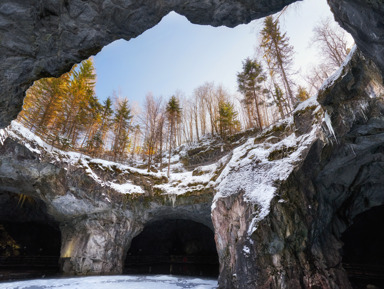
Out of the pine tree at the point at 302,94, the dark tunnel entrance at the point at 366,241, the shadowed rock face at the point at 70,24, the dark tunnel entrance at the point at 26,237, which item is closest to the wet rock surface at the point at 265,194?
the dark tunnel entrance at the point at 26,237

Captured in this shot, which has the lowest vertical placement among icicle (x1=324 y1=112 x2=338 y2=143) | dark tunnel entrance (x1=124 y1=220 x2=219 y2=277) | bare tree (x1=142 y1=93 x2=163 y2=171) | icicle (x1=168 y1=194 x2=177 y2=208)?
dark tunnel entrance (x1=124 y1=220 x2=219 y2=277)

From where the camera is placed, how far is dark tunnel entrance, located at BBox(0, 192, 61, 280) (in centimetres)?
1598

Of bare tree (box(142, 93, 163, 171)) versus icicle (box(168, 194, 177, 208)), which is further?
bare tree (box(142, 93, 163, 171))

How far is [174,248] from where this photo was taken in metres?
22.7

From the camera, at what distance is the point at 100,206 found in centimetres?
1363

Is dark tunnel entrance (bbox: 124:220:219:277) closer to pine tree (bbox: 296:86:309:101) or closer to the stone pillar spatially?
the stone pillar

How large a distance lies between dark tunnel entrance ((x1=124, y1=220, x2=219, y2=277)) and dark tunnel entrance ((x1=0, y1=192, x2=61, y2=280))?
7161 millimetres

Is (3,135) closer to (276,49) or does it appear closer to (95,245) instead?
(95,245)

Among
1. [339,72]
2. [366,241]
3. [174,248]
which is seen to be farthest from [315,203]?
[174,248]

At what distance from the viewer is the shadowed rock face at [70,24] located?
4590 mm

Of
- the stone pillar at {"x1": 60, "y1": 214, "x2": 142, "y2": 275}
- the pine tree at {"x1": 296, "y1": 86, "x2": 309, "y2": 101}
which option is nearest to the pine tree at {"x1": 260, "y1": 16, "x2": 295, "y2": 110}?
the pine tree at {"x1": 296, "y1": 86, "x2": 309, "y2": 101}

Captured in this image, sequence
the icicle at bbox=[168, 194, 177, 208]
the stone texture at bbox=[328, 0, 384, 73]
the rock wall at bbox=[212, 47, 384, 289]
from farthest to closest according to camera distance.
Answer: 1. the icicle at bbox=[168, 194, 177, 208]
2. the rock wall at bbox=[212, 47, 384, 289]
3. the stone texture at bbox=[328, 0, 384, 73]

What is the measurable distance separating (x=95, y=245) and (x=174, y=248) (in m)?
11.2

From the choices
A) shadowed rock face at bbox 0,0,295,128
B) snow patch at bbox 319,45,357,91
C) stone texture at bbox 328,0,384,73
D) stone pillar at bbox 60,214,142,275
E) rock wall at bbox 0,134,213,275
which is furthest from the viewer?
stone pillar at bbox 60,214,142,275
